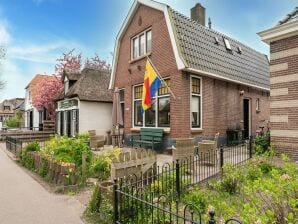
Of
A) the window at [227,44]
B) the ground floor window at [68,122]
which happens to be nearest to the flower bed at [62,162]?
the ground floor window at [68,122]

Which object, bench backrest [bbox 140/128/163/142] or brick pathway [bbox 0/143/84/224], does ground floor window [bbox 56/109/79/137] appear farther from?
brick pathway [bbox 0/143/84/224]

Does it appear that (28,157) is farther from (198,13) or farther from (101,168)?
(198,13)

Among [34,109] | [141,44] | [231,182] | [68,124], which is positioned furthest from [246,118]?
[34,109]

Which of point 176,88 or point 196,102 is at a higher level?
point 176,88

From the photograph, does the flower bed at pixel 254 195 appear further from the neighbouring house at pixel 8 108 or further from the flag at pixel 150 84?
the neighbouring house at pixel 8 108

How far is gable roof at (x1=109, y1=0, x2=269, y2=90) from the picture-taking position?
11.9 meters

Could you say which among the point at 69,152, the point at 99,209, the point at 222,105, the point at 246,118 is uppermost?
the point at 222,105

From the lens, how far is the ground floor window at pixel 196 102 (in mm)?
12523

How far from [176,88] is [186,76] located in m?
0.71

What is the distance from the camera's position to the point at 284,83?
9.30 meters

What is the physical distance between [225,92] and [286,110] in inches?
197

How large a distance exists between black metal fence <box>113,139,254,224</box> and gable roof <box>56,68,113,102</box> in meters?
12.5

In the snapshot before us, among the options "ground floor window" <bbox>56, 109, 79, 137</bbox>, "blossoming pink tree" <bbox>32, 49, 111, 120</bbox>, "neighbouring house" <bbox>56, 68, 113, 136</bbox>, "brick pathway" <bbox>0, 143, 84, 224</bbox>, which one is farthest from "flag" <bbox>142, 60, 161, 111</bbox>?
"blossoming pink tree" <bbox>32, 49, 111, 120</bbox>

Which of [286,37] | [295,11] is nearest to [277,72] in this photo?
[286,37]
